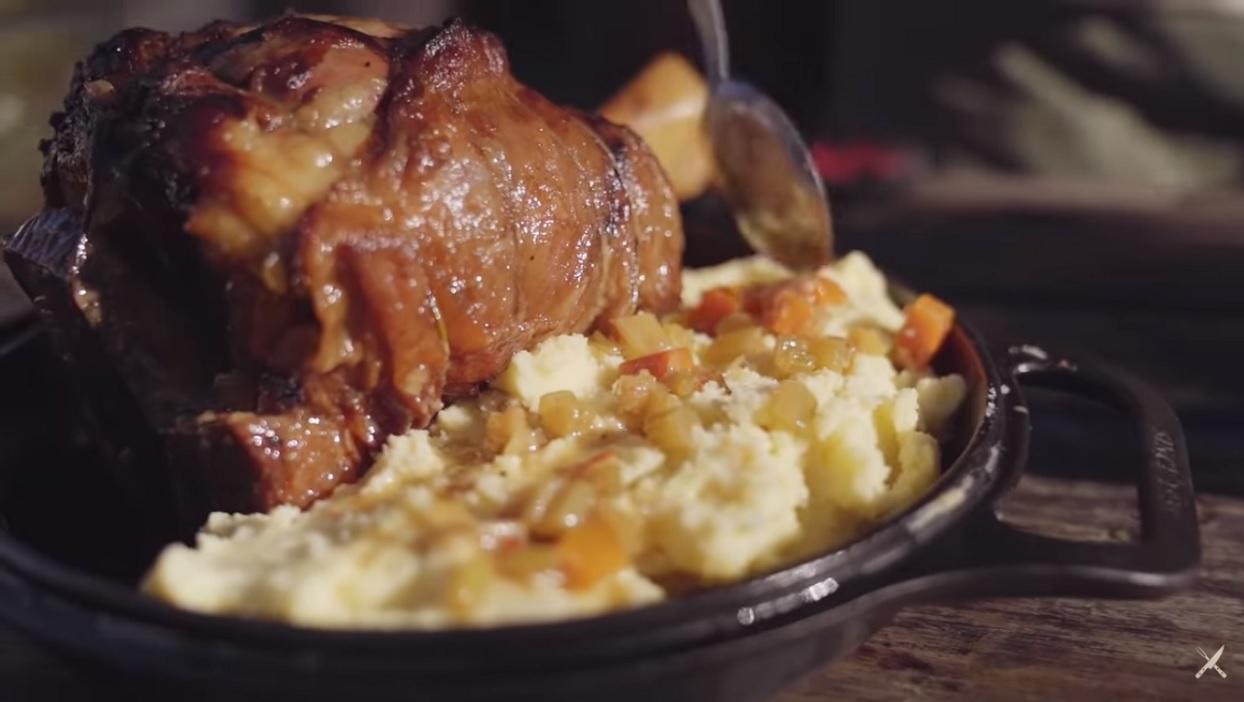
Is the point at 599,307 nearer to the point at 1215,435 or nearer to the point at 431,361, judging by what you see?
the point at 431,361

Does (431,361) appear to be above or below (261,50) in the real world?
below

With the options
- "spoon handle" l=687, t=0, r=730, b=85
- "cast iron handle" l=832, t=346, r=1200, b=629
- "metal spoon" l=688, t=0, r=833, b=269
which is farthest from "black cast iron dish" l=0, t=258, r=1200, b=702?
"spoon handle" l=687, t=0, r=730, b=85

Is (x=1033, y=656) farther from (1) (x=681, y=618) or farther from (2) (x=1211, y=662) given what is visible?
(1) (x=681, y=618)

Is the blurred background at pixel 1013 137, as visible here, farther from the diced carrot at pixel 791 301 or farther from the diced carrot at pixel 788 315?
the diced carrot at pixel 788 315

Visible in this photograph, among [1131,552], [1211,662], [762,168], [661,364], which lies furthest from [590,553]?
[762,168]

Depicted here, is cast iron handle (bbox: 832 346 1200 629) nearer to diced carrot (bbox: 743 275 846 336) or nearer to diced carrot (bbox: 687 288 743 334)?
diced carrot (bbox: 743 275 846 336)

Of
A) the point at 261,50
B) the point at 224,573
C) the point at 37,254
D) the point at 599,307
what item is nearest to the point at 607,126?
the point at 599,307
